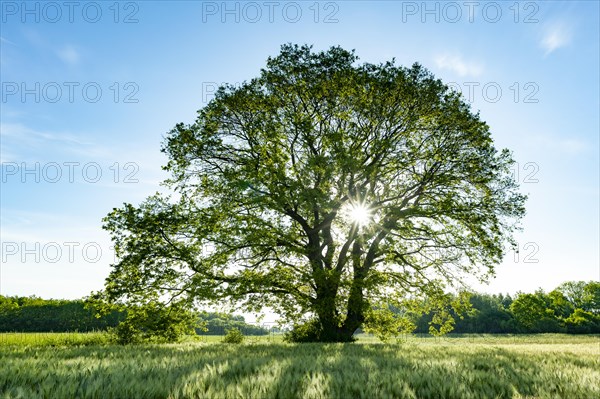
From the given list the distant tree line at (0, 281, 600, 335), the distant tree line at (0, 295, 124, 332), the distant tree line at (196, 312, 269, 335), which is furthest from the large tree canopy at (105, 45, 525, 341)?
the distant tree line at (0, 295, 124, 332)

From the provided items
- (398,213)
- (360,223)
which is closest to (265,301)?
(360,223)

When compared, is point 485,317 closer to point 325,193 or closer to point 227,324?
point 227,324

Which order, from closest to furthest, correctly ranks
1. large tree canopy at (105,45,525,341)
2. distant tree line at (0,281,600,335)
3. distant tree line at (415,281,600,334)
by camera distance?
1. large tree canopy at (105,45,525,341)
2. distant tree line at (0,281,600,335)
3. distant tree line at (415,281,600,334)

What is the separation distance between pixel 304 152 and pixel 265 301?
8532mm

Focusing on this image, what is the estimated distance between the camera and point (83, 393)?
127 inches

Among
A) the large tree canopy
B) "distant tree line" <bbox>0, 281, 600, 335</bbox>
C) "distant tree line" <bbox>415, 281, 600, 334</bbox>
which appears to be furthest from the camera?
"distant tree line" <bbox>415, 281, 600, 334</bbox>

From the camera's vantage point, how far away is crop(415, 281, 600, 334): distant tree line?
8369 centimetres

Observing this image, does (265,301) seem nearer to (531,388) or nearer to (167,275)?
(167,275)

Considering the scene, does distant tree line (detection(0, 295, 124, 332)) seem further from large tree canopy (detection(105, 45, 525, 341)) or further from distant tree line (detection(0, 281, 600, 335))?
large tree canopy (detection(105, 45, 525, 341))

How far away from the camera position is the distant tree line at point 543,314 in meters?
83.7

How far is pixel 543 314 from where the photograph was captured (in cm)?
8288

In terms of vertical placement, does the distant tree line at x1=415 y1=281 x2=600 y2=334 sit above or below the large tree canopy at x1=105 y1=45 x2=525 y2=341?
below

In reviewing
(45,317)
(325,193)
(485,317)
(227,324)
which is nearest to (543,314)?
(485,317)

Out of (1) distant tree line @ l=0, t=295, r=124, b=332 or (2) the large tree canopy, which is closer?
(2) the large tree canopy
